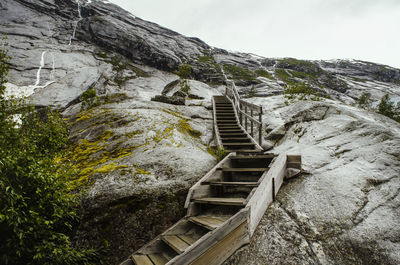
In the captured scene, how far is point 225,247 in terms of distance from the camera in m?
2.97

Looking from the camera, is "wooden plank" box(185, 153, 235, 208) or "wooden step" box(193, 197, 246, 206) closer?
"wooden step" box(193, 197, 246, 206)

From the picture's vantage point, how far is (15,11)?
3953 centimetres

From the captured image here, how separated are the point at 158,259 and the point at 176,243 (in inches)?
15.7

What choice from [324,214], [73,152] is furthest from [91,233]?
[324,214]

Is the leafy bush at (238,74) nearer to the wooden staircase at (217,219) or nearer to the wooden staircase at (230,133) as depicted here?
the wooden staircase at (230,133)

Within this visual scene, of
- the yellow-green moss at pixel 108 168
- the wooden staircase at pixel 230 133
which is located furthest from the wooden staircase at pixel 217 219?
the yellow-green moss at pixel 108 168

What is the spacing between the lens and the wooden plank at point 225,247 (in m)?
2.73

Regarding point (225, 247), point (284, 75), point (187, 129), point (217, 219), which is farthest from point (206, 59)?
point (225, 247)

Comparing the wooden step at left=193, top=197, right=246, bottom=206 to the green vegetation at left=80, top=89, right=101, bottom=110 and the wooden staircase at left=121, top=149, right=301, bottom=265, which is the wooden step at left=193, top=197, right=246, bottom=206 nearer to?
the wooden staircase at left=121, top=149, right=301, bottom=265

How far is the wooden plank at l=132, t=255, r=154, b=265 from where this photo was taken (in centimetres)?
324

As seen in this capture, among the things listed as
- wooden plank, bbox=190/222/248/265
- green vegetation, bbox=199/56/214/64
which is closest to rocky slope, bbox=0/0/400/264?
wooden plank, bbox=190/222/248/265

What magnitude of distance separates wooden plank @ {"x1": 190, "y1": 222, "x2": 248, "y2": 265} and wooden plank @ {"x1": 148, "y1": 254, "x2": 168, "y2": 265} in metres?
0.86

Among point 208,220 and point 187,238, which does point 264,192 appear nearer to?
point 208,220

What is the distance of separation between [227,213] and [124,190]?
235cm
